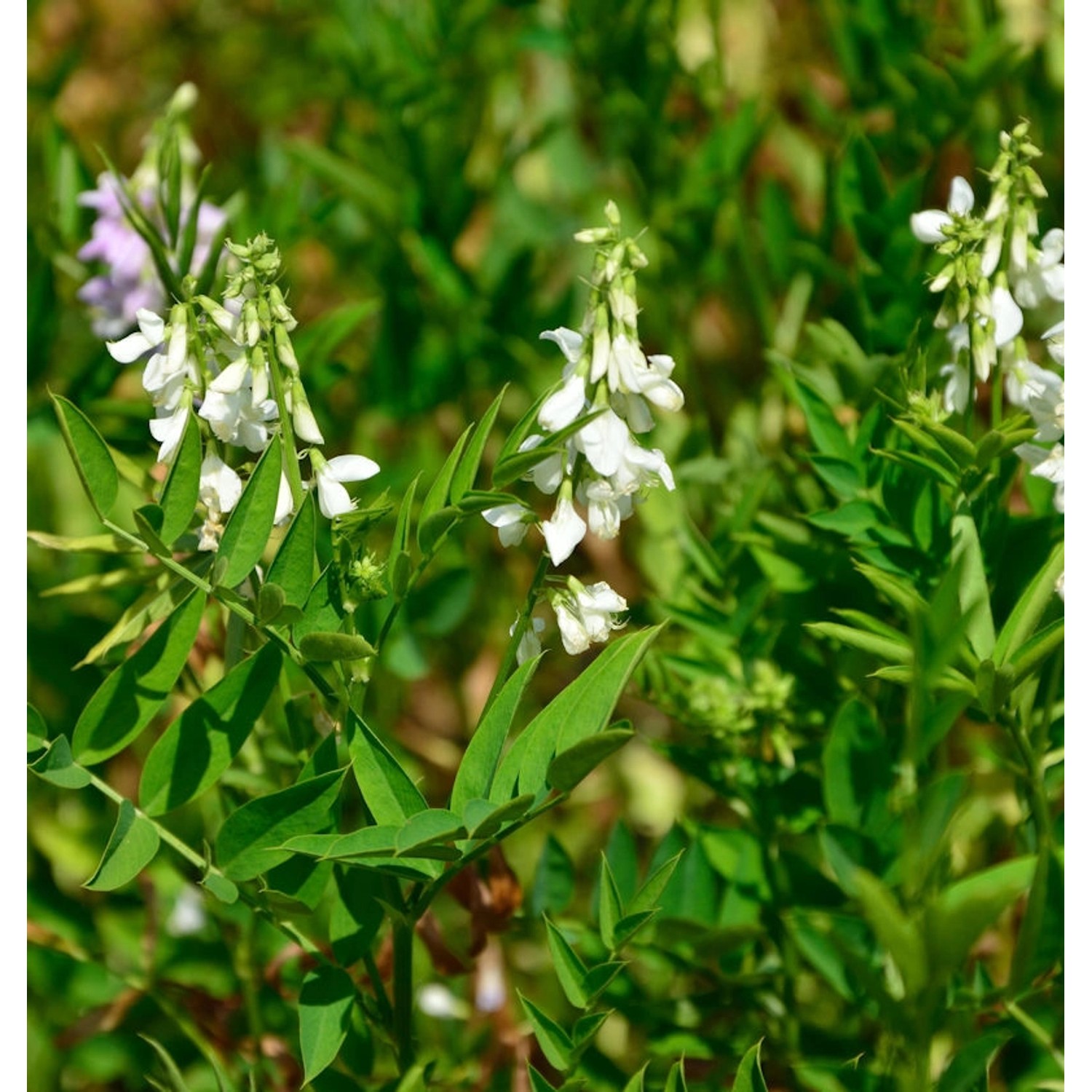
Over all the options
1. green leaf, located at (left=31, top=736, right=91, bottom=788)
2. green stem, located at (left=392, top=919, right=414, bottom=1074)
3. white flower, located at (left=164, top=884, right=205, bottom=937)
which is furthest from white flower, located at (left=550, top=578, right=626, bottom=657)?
white flower, located at (left=164, top=884, right=205, bottom=937)

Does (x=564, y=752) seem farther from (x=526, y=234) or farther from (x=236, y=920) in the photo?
(x=526, y=234)

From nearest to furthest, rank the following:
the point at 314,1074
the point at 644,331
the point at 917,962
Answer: the point at 917,962, the point at 314,1074, the point at 644,331

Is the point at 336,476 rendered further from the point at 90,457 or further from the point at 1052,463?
the point at 1052,463

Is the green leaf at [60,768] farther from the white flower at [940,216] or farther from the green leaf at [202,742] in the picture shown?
the white flower at [940,216]

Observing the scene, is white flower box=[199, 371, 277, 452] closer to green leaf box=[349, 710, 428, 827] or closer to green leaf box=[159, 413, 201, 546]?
green leaf box=[159, 413, 201, 546]

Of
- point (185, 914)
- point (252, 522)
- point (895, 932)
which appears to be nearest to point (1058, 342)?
point (895, 932)

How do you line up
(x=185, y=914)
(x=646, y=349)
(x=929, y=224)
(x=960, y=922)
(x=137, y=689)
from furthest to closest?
(x=646, y=349), (x=185, y=914), (x=929, y=224), (x=137, y=689), (x=960, y=922)

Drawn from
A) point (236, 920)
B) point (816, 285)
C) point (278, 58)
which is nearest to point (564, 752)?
point (236, 920)
